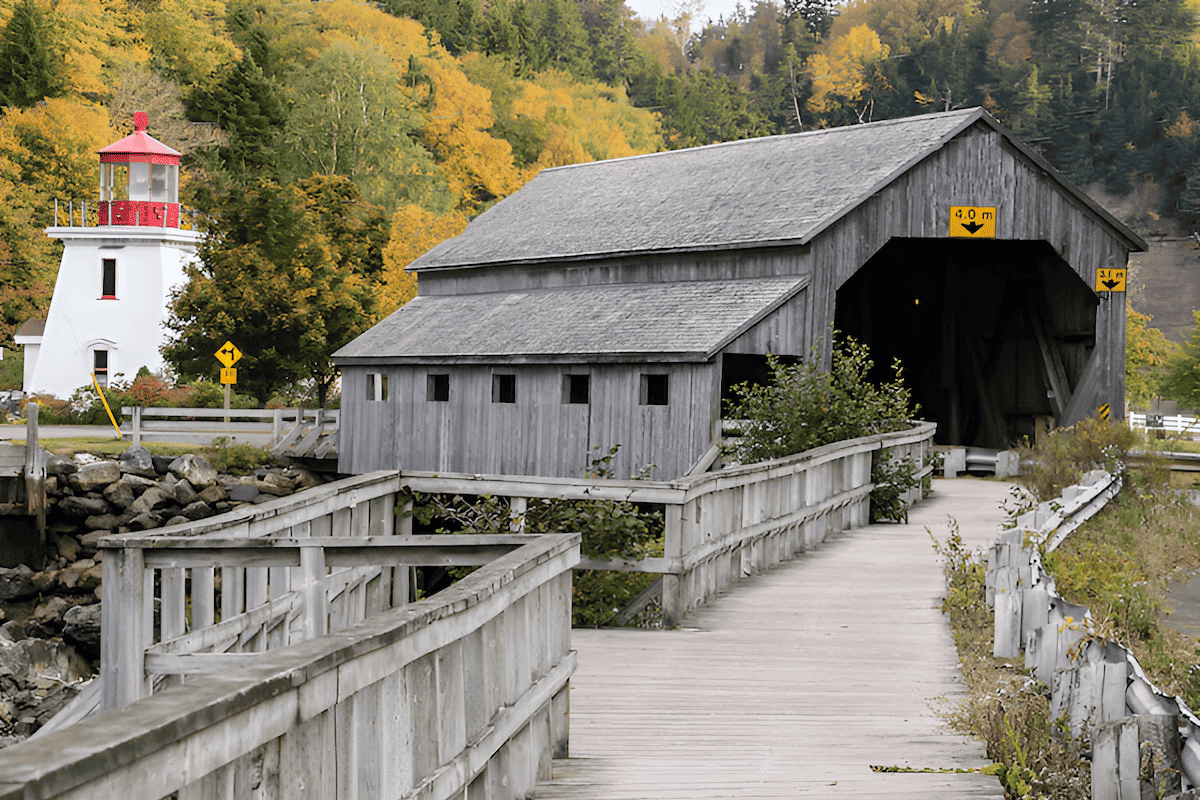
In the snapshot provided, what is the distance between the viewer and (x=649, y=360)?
866 inches

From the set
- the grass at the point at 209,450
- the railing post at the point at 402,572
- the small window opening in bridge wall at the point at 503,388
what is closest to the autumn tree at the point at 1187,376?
the small window opening in bridge wall at the point at 503,388

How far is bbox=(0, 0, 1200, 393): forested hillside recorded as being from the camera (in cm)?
3838

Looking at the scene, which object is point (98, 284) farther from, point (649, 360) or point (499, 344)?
point (649, 360)

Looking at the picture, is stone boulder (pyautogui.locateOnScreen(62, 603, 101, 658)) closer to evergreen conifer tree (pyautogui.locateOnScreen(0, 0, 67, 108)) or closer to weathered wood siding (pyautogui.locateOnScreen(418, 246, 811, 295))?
weathered wood siding (pyautogui.locateOnScreen(418, 246, 811, 295))

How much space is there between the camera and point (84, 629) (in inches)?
822

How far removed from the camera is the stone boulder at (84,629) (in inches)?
806

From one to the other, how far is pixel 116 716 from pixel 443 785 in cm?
180

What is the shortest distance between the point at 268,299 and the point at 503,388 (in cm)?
1171

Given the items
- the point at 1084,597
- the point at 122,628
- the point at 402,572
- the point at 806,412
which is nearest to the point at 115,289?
the point at 806,412

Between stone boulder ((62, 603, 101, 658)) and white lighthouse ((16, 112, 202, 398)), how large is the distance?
2299 cm

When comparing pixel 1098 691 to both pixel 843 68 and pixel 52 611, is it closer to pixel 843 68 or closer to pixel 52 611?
pixel 52 611

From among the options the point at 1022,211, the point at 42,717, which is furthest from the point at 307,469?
the point at 1022,211

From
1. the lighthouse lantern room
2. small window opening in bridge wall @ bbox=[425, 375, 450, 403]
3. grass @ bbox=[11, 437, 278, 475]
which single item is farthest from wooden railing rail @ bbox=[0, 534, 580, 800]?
the lighthouse lantern room

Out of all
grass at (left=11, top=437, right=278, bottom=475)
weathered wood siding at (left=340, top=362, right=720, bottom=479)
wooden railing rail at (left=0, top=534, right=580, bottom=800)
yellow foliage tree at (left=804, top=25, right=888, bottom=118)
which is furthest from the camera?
yellow foliage tree at (left=804, top=25, right=888, bottom=118)
